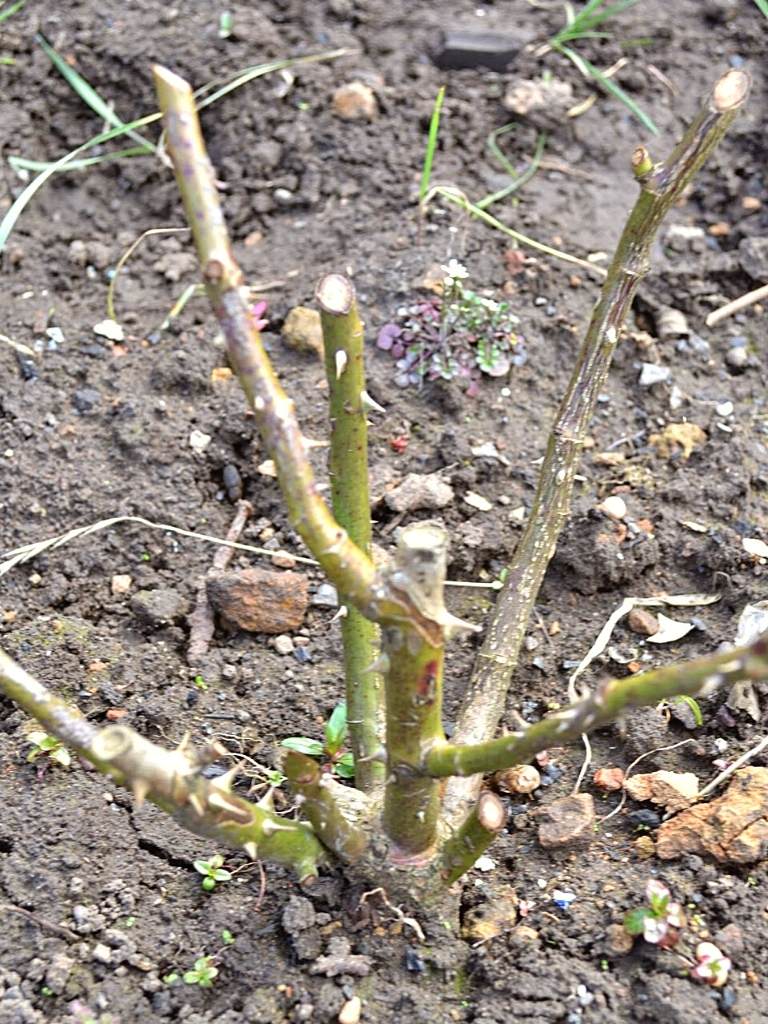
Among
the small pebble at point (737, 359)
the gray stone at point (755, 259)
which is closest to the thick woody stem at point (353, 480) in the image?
the small pebble at point (737, 359)

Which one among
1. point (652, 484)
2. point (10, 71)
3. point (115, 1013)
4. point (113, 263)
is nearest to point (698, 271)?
point (652, 484)

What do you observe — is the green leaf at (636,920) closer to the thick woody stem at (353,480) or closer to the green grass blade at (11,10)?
the thick woody stem at (353,480)

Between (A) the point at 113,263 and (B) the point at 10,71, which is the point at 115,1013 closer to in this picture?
(A) the point at 113,263

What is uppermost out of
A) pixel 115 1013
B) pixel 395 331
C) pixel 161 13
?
pixel 161 13

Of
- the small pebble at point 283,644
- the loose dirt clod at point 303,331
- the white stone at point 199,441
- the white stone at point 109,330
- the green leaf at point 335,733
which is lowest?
the small pebble at point 283,644

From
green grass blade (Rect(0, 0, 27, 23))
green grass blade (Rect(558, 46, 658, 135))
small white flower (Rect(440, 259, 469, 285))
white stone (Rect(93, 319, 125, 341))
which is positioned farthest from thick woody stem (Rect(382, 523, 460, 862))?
green grass blade (Rect(0, 0, 27, 23))

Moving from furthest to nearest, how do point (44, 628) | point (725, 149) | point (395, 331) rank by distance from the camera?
point (725, 149), point (395, 331), point (44, 628)

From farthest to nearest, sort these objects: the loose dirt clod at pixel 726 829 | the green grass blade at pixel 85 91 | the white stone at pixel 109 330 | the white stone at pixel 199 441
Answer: the green grass blade at pixel 85 91 → the white stone at pixel 109 330 → the white stone at pixel 199 441 → the loose dirt clod at pixel 726 829
